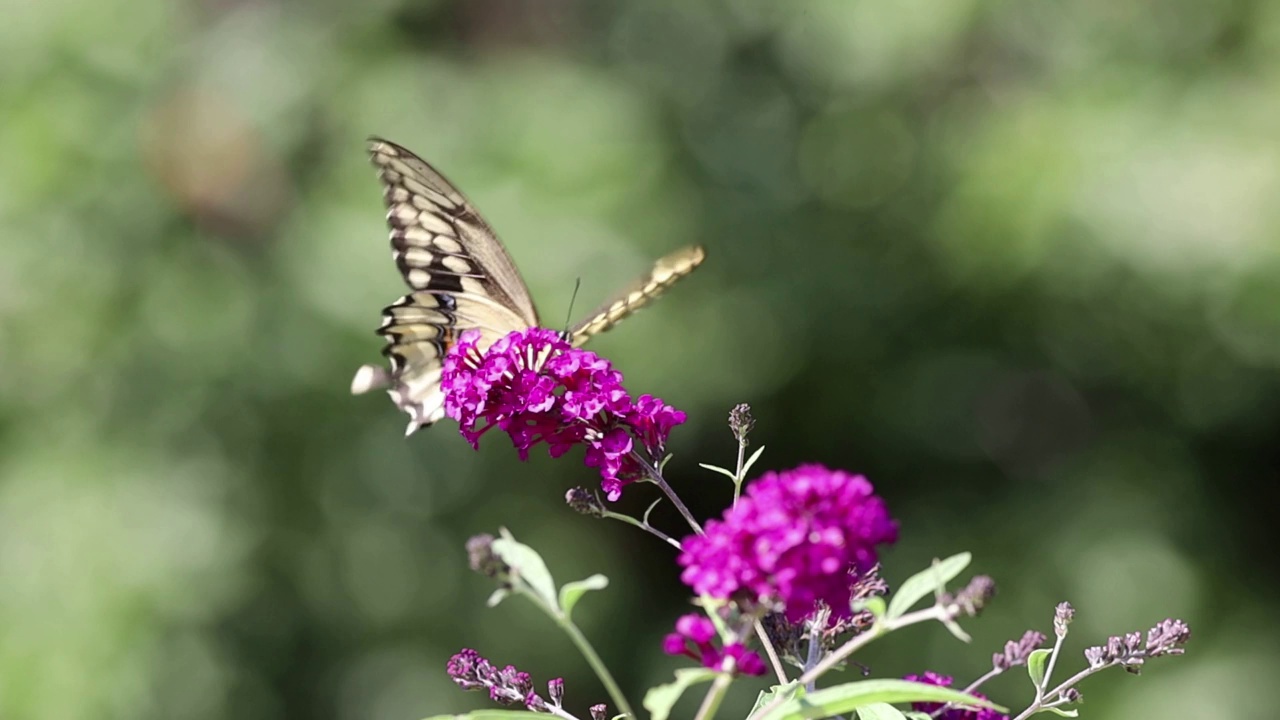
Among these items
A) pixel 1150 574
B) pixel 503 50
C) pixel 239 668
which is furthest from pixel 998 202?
pixel 239 668

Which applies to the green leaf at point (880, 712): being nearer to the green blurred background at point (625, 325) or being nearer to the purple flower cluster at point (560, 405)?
the purple flower cluster at point (560, 405)

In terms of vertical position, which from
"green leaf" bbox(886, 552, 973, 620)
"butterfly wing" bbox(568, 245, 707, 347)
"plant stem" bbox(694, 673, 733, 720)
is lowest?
"plant stem" bbox(694, 673, 733, 720)

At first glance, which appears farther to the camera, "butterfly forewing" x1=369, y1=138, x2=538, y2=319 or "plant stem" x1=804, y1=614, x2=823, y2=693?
"butterfly forewing" x1=369, y1=138, x2=538, y2=319

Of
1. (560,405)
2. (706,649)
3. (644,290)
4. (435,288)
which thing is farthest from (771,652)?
(435,288)

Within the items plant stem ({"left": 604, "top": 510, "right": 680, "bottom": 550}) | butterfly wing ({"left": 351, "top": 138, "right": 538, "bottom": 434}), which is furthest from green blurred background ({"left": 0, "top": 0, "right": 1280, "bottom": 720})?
plant stem ({"left": 604, "top": 510, "right": 680, "bottom": 550})

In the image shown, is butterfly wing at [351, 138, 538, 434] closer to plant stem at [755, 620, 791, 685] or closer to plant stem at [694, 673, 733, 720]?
plant stem at [755, 620, 791, 685]

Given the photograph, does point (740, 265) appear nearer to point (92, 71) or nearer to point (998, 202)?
point (998, 202)

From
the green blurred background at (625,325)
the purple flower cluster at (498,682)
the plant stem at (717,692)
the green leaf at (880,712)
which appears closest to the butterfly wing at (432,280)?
the purple flower cluster at (498,682)
